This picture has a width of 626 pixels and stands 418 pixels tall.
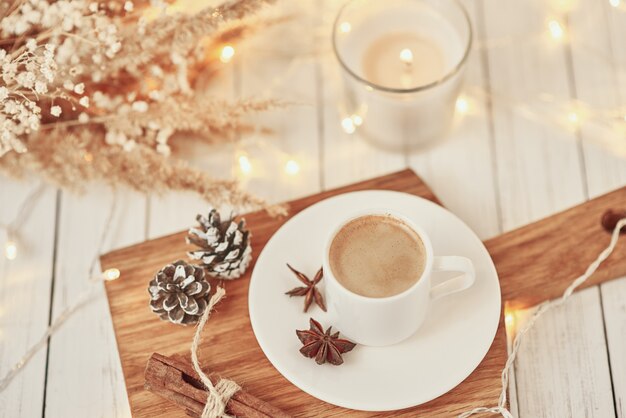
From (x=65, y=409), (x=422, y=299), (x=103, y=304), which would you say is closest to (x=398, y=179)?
(x=422, y=299)

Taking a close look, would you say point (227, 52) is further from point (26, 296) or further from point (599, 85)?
point (599, 85)

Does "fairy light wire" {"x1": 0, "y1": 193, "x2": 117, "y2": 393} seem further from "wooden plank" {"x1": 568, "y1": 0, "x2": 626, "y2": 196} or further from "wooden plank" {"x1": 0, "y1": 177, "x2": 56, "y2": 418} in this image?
"wooden plank" {"x1": 568, "y1": 0, "x2": 626, "y2": 196}

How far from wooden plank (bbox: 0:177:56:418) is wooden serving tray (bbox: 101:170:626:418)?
0.19 metres

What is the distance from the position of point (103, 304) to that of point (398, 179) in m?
0.56

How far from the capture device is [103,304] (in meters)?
1.30

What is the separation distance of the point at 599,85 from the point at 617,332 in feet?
1.66

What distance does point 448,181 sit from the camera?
4.57ft

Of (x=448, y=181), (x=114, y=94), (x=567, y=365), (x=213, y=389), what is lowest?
(x=213, y=389)

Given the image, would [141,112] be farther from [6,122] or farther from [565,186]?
[565,186]

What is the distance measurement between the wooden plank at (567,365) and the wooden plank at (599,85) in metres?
0.26

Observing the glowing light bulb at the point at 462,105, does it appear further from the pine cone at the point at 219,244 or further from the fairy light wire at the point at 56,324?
the fairy light wire at the point at 56,324

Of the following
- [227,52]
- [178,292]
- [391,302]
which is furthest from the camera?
[227,52]

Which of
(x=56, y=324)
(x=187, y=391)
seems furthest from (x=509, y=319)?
(x=56, y=324)

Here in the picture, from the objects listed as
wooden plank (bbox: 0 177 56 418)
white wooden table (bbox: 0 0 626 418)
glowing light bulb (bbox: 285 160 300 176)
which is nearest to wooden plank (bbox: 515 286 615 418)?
white wooden table (bbox: 0 0 626 418)
